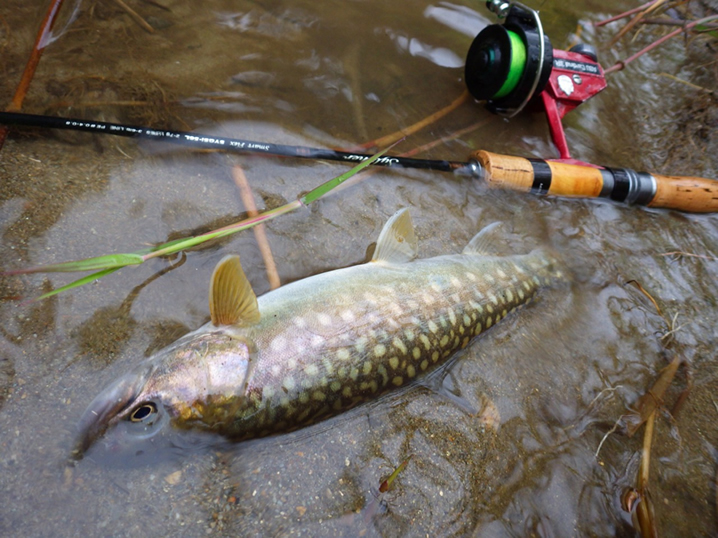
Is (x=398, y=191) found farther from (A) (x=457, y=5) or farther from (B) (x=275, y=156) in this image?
(A) (x=457, y=5)

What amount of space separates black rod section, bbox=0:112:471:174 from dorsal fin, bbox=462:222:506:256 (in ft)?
1.83

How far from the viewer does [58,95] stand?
3.00 metres

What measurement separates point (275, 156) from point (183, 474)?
2155 millimetres

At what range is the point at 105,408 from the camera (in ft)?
6.19

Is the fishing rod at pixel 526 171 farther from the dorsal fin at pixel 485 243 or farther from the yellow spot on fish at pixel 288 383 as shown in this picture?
the yellow spot on fish at pixel 288 383

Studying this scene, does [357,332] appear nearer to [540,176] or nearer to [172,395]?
[172,395]

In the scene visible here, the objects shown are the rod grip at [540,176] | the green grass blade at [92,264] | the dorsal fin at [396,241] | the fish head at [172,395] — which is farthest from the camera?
the rod grip at [540,176]

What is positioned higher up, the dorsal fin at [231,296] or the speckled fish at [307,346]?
the dorsal fin at [231,296]

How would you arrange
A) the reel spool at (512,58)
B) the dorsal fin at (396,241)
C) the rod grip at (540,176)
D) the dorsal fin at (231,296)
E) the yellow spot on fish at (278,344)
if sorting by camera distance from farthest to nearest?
the reel spool at (512,58) → the rod grip at (540,176) → the dorsal fin at (396,241) → the yellow spot on fish at (278,344) → the dorsal fin at (231,296)

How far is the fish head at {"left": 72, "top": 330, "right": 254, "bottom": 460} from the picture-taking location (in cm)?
188

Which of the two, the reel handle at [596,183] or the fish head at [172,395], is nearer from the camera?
the fish head at [172,395]

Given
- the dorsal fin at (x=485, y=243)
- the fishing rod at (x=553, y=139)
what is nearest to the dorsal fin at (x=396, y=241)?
the dorsal fin at (x=485, y=243)

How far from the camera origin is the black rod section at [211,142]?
2.61m

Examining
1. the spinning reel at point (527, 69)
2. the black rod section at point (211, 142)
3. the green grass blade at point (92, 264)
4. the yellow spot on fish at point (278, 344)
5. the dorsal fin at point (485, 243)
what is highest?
the spinning reel at point (527, 69)
